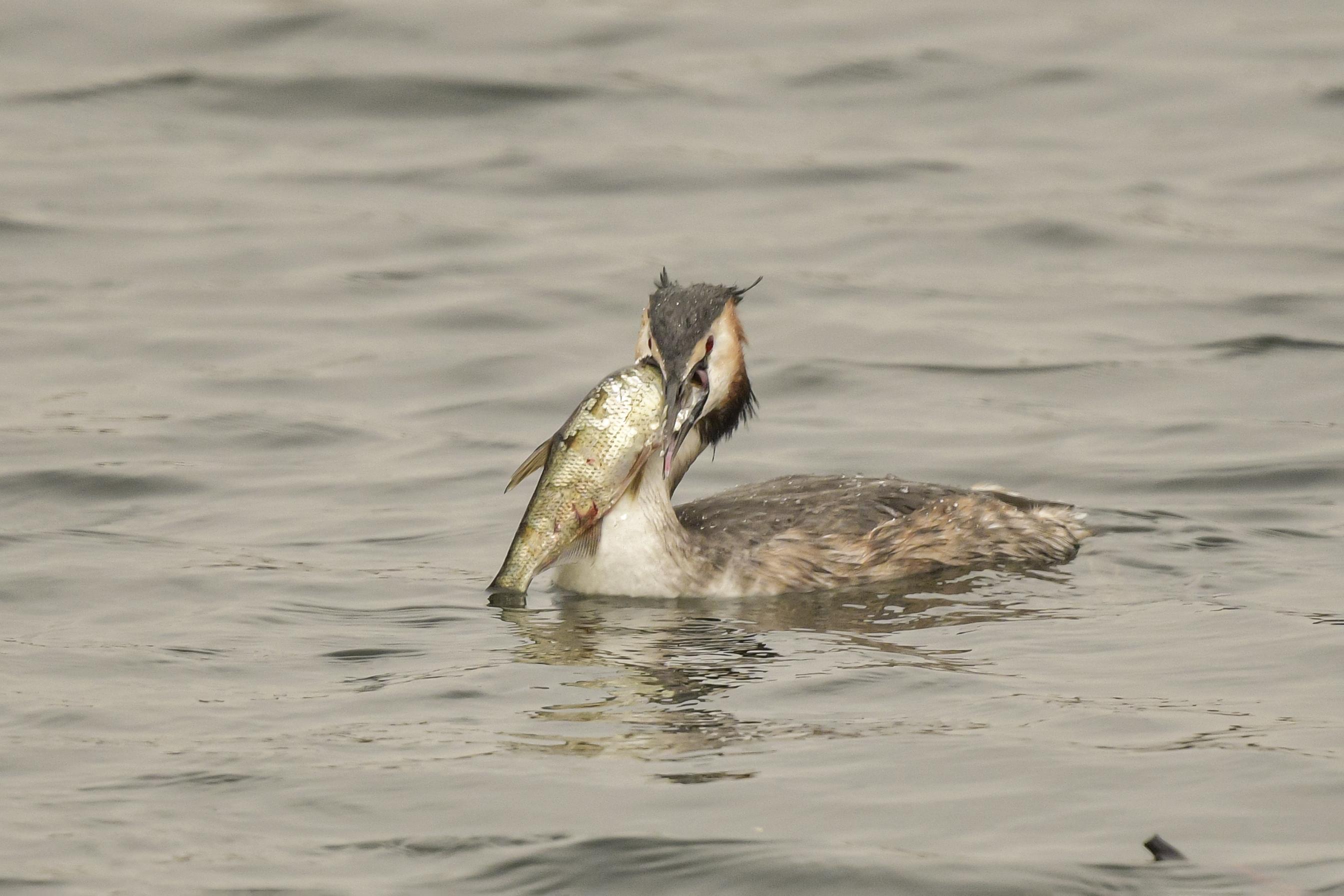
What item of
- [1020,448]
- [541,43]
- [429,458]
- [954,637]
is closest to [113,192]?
[541,43]

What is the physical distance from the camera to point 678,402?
28.5 feet

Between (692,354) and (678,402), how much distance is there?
207 mm

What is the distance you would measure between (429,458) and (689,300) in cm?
322

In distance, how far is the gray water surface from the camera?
6184 mm

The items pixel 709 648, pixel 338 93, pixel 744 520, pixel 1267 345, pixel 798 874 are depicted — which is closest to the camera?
pixel 798 874

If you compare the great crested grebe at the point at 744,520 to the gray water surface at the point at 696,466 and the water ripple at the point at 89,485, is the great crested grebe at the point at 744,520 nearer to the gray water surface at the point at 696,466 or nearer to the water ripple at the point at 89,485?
the gray water surface at the point at 696,466

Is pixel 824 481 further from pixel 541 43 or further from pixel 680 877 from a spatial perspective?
pixel 541 43

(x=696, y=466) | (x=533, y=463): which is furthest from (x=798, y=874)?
(x=696, y=466)

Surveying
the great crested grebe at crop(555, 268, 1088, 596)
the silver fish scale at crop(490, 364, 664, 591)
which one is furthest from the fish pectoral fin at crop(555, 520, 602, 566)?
the silver fish scale at crop(490, 364, 664, 591)

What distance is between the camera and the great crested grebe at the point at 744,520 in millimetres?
8867

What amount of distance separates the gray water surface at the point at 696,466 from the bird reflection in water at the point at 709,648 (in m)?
0.03

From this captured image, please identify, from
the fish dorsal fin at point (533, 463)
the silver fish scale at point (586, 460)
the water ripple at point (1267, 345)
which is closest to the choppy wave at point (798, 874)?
the silver fish scale at point (586, 460)

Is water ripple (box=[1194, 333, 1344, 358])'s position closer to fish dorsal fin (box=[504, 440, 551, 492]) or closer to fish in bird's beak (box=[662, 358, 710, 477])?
fish in bird's beak (box=[662, 358, 710, 477])

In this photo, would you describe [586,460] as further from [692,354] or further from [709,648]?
[709,648]
